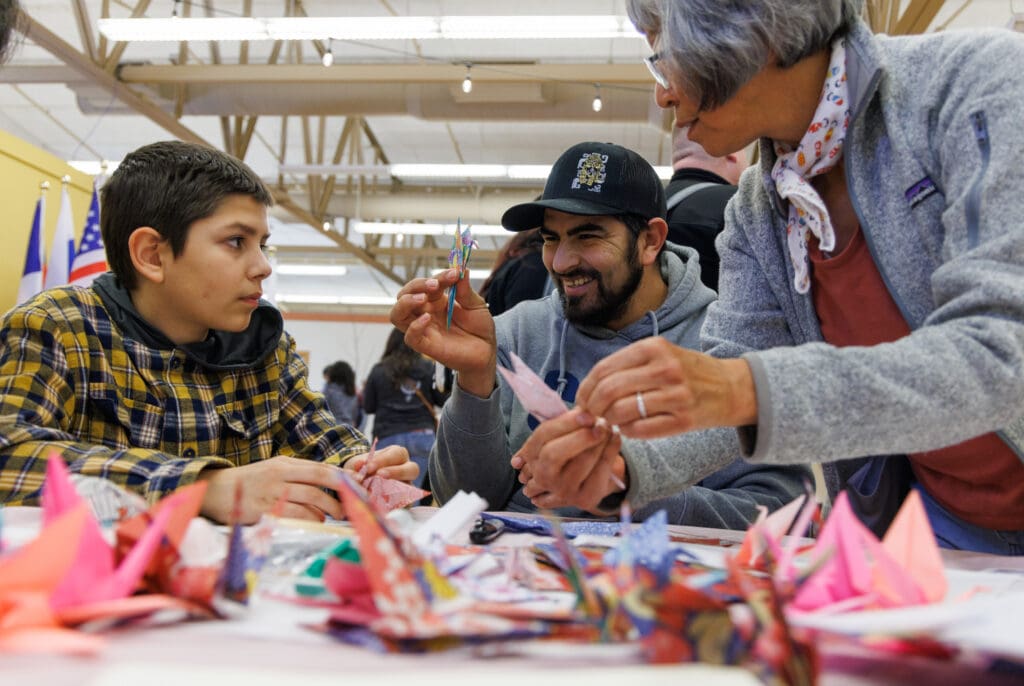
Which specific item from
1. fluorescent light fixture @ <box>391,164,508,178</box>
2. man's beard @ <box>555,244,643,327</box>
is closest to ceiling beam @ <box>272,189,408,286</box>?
fluorescent light fixture @ <box>391,164,508,178</box>

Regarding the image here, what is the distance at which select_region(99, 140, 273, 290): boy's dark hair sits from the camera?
164 cm

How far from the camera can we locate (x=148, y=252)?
64.5 inches

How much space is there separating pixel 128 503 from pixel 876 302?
945 millimetres

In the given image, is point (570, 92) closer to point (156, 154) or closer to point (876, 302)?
point (156, 154)

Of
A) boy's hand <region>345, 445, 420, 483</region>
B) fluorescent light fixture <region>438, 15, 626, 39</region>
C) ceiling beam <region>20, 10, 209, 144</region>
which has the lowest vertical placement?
boy's hand <region>345, 445, 420, 483</region>

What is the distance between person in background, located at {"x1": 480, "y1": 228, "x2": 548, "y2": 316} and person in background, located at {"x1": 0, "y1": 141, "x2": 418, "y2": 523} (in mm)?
803

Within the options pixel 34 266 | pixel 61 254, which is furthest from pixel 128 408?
pixel 61 254

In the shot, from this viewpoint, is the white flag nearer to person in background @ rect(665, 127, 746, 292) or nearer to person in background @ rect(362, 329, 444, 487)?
person in background @ rect(362, 329, 444, 487)

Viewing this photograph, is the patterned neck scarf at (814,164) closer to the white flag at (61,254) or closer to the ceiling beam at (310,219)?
the white flag at (61,254)

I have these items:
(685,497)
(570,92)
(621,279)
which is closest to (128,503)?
(685,497)

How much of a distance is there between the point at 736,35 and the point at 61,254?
12.8 ft

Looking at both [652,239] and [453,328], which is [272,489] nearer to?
[453,328]

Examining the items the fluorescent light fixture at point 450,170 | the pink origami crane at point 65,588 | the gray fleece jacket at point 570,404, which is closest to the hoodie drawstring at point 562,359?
the gray fleece jacket at point 570,404

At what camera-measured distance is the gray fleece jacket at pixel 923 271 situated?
81 cm
